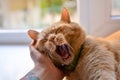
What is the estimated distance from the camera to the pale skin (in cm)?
80

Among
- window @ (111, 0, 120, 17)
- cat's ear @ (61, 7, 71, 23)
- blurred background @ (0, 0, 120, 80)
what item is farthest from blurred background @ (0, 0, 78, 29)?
cat's ear @ (61, 7, 71, 23)

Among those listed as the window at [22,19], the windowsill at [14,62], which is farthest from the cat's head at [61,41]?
the window at [22,19]

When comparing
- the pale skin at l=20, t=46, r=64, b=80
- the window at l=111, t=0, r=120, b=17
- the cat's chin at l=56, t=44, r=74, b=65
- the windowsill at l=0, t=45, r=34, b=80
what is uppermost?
the window at l=111, t=0, r=120, b=17

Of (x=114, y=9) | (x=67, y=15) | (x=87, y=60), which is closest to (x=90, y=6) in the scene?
(x=114, y=9)

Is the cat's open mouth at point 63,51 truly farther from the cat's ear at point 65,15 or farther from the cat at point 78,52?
the cat's ear at point 65,15

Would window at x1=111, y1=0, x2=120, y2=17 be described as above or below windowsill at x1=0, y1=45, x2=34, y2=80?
above

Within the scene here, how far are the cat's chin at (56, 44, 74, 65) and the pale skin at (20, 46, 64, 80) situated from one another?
0.05 meters

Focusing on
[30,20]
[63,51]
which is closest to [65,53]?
[63,51]

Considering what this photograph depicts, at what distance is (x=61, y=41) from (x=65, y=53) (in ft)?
0.13

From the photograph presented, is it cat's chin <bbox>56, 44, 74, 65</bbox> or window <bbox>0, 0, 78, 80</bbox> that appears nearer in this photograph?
cat's chin <bbox>56, 44, 74, 65</bbox>

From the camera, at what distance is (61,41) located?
793 millimetres

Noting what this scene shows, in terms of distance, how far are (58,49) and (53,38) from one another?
4cm

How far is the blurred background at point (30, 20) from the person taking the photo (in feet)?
3.85

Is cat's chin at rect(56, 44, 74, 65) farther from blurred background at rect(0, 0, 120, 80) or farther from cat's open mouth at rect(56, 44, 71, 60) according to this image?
blurred background at rect(0, 0, 120, 80)
